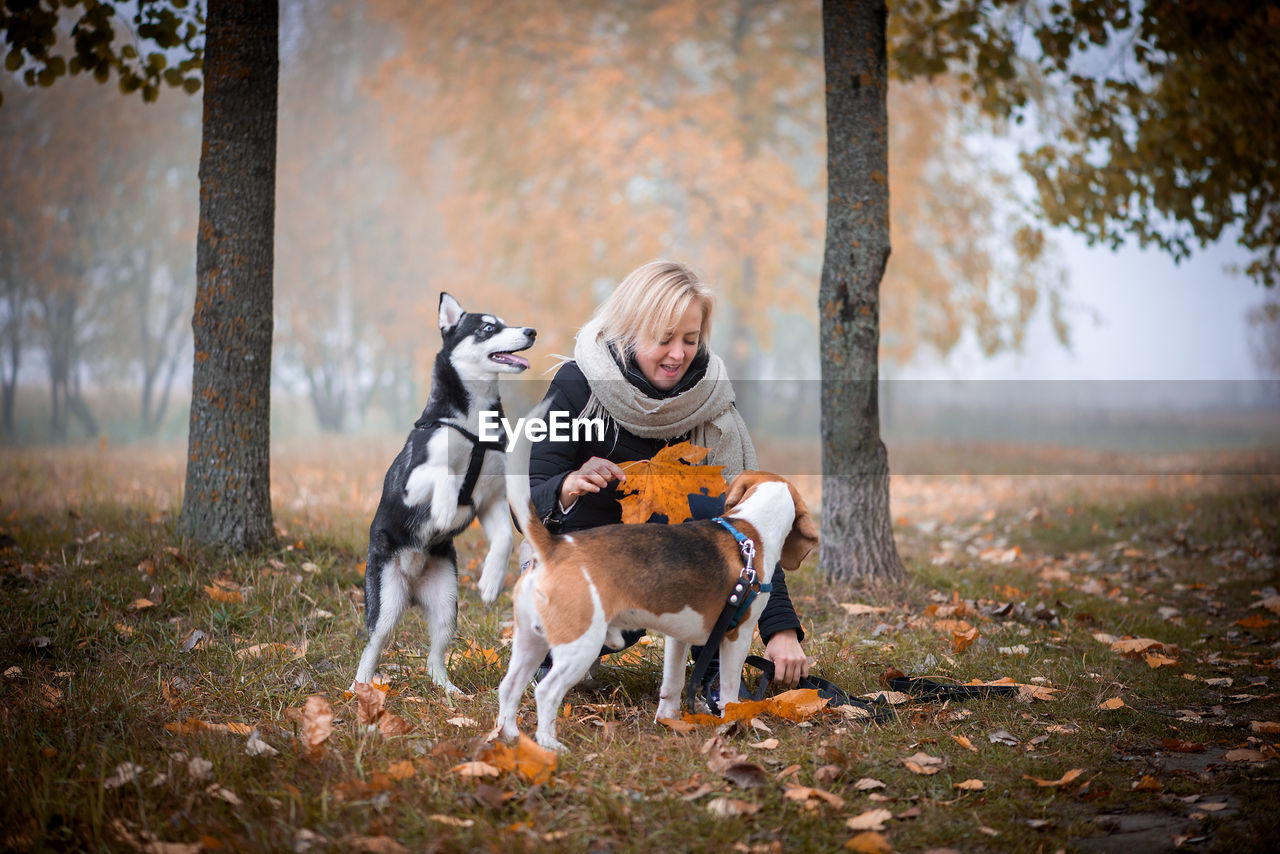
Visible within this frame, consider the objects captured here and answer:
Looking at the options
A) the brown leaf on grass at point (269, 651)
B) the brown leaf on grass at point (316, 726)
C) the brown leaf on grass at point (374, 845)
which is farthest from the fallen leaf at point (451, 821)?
the brown leaf on grass at point (269, 651)

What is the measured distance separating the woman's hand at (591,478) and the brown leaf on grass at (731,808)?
1.13 metres

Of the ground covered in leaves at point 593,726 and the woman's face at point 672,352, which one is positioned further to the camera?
the woman's face at point 672,352

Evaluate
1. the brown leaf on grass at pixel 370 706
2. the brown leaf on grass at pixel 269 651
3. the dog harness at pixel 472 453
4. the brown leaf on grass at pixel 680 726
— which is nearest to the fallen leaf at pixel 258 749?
the brown leaf on grass at pixel 370 706

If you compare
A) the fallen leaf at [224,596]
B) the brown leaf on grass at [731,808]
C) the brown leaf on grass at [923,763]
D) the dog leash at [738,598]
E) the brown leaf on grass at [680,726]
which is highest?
the dog leash at [738,598]

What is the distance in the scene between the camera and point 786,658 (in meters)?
3.45

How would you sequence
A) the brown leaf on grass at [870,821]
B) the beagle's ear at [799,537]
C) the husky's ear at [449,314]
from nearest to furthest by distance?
the brown leaf on grass at [870,821] → the beagle's ear at [799,537] → the husky's ear at [449,314]

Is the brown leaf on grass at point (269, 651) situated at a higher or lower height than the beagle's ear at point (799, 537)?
lower

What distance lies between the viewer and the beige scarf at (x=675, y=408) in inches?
137

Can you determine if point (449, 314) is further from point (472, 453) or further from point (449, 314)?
point (472, 453)

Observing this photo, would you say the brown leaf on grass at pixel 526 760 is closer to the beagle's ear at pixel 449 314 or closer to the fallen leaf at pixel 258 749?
the fallen leaf at pixel 258 749

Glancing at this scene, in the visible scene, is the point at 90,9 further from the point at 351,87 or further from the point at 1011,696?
the point at 351,87

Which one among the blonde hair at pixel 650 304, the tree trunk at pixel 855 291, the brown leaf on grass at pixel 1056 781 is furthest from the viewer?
the tree trunk at pixel 855 291

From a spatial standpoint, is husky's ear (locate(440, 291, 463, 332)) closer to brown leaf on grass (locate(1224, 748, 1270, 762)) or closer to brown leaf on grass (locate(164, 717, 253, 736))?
brown leaf on grass (locate(164, 717, 253, 736))

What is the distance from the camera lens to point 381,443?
15398 mm
